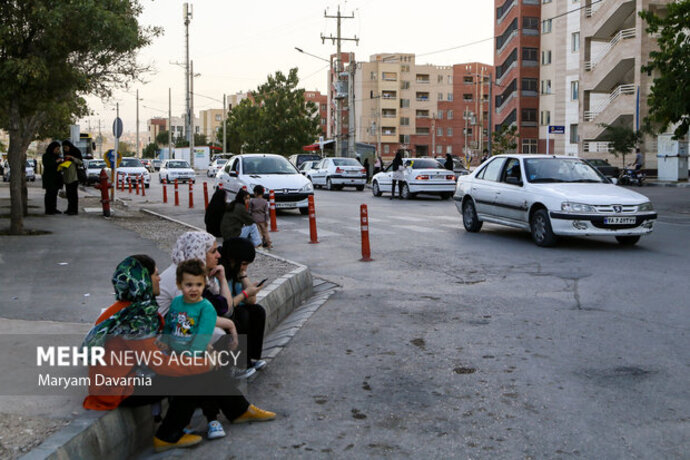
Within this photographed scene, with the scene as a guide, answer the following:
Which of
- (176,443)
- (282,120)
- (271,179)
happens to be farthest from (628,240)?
(282,120)

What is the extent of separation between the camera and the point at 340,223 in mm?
18828

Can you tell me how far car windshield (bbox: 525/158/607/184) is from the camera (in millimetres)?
14453

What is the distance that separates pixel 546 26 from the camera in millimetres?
70750

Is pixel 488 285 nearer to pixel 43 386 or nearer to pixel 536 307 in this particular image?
pixel 536 307

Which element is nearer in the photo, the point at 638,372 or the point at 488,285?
the point at 638,372

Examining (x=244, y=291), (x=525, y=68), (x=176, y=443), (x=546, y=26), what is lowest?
(x=176, y=443)

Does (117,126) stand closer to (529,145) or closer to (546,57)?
(546,57)

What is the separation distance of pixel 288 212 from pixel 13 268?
12.5 m

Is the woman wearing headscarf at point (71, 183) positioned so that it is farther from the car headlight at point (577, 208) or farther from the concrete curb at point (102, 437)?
the concrete curb at point (102, 437)

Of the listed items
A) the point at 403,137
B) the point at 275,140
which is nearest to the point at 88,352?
the point at 275,140

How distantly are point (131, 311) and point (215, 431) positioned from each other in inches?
32.6

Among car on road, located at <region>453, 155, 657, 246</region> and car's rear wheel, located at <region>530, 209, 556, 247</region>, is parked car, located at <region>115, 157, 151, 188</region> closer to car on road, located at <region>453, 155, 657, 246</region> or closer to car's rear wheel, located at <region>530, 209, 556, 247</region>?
car on road, located at <region>453, 155, 657, 246</region>

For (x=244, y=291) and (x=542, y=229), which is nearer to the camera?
(x=244, y=291)

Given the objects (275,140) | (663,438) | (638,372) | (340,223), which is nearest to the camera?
(663,438)
